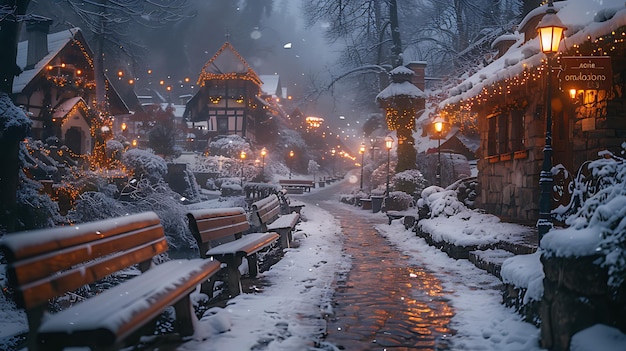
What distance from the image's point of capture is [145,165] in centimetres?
2447

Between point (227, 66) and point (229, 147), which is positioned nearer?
point (229, 147)

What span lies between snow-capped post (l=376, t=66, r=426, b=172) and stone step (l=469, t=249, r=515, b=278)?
582 inches

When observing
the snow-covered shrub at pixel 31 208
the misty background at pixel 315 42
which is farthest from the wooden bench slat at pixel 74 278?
the misty background at pixel 315 42

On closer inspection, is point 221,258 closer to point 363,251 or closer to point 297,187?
point 363,251

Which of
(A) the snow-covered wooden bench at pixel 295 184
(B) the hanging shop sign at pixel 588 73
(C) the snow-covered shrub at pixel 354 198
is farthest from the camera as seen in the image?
(A) the snow-covered wooden bench at pixel 295 184

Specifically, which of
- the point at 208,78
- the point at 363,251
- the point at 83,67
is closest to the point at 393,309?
the point at 363,251

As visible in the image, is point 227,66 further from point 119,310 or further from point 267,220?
point 119,310

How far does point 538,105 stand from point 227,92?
143ft

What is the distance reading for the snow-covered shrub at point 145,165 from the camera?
2395 cm

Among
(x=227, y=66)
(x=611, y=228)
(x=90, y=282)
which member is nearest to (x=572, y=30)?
(x=611, y=228)

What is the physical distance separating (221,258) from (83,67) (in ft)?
98.5

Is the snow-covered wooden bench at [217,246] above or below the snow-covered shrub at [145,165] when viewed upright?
below

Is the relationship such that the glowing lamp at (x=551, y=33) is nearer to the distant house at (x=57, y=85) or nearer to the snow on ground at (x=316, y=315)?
the snow on ground at (x=316, y=315)

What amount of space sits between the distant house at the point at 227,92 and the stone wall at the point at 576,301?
1898 inches
